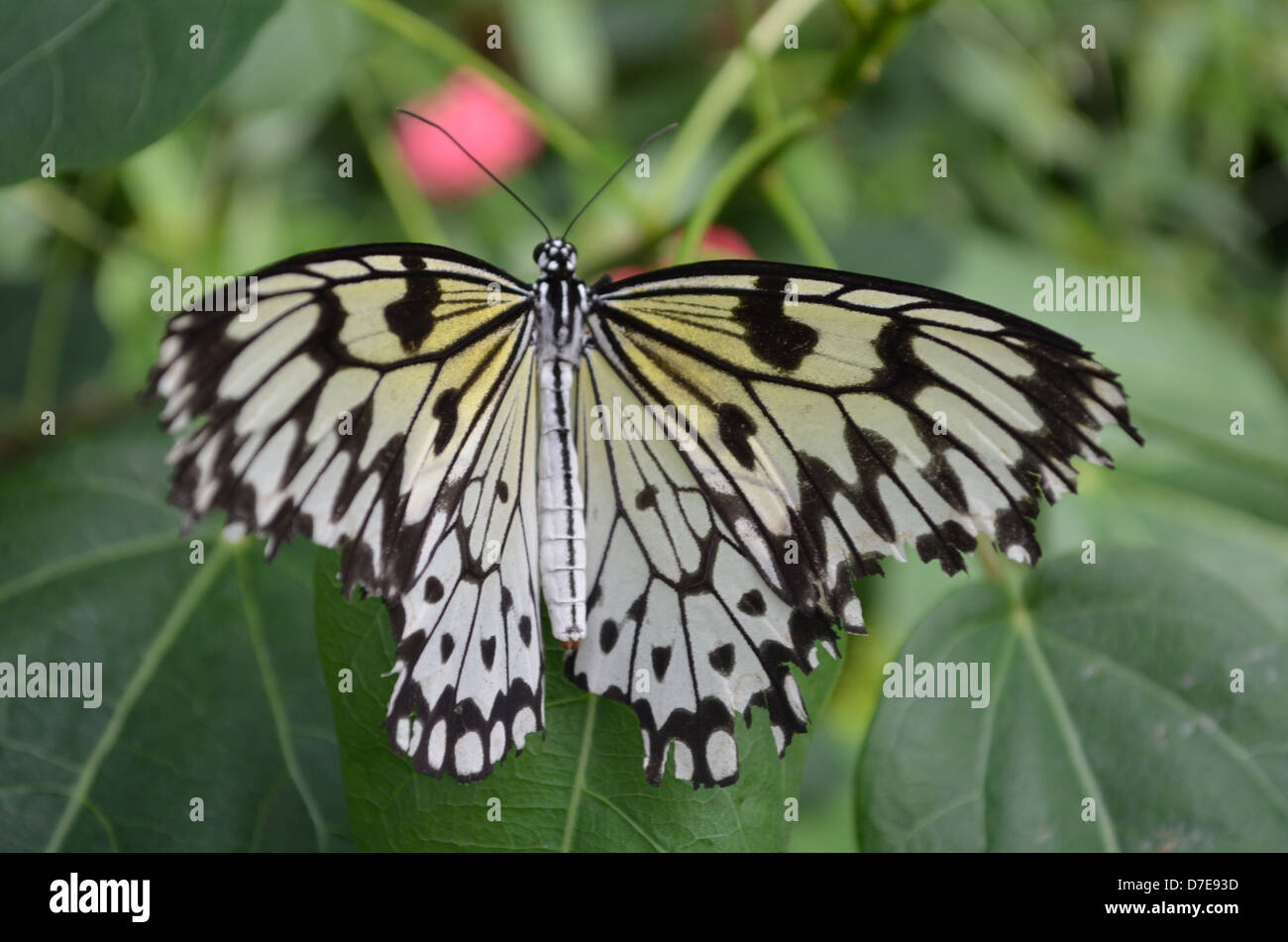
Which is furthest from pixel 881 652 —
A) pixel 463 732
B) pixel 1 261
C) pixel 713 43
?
pixel 1 261

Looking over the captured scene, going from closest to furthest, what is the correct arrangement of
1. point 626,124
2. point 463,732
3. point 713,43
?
point 463,732
point 626,124
point 713,43

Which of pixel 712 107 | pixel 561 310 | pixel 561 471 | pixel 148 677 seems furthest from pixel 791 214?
pixel 148 677

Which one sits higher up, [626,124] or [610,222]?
[626,124]

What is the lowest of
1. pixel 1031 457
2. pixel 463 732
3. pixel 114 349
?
pixel 463 732

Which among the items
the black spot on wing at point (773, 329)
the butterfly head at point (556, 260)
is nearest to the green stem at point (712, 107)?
the butterfly head at point (556, 260)

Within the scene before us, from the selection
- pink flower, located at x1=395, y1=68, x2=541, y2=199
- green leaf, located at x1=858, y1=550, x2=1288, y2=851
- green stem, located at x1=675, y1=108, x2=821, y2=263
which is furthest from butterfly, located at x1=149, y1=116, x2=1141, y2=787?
pink flower, located at x1=395, y1=68, x2=541, y2=199

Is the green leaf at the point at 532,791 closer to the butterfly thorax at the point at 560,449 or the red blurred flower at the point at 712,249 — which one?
the butterfly thorax at the point at 560,449
